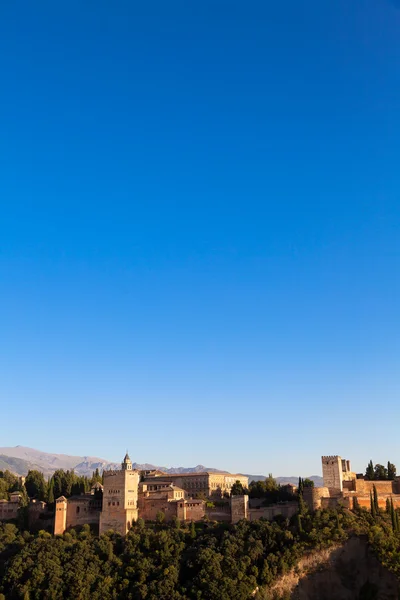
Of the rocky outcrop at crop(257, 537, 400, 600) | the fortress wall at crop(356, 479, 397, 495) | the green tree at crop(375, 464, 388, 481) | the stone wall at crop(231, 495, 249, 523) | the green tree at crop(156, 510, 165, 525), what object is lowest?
the rocky outcrop at crop(257, 537, 400, 600)

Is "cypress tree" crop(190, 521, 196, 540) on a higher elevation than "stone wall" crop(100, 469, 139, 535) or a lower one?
lower

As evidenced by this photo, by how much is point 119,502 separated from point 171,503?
4.77 meters

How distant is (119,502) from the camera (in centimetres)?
5775

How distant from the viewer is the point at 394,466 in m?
63.4

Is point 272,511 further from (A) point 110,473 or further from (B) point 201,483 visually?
(B) point 201,483

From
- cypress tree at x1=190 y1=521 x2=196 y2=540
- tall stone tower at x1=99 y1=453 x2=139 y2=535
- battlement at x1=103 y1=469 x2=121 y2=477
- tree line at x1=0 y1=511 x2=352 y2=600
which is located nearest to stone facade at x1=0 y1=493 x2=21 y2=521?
tree line at x1=0 y1=511 x2=352 y2=600

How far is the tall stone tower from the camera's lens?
5706cm

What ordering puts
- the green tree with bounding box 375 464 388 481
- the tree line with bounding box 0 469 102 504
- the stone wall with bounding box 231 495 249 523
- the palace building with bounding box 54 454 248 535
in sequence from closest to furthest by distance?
the stone wall with bounding box 231 495 249 523 → the palace building with bounding box 54 454 248 535 → the green tree with bounding box 375 464 388 481 → the tree line with bounding box 0 469 102 504

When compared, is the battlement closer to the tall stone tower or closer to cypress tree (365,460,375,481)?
the tall stone tower

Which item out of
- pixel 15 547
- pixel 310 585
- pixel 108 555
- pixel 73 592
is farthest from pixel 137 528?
pixel 310 585

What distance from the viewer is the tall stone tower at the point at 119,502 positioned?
5706 centimetres

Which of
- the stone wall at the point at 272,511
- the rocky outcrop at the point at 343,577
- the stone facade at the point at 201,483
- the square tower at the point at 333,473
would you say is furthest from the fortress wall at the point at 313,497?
the stone facade at the point at 201,483

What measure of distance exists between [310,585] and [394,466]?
17.0 meters

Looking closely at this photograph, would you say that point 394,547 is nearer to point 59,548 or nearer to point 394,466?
point 394,466
